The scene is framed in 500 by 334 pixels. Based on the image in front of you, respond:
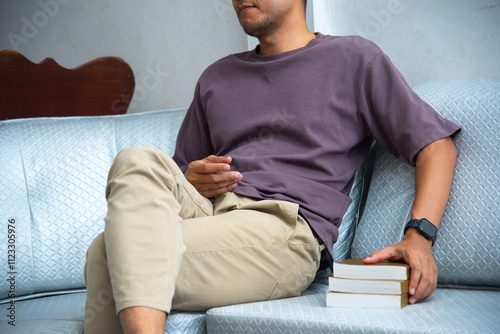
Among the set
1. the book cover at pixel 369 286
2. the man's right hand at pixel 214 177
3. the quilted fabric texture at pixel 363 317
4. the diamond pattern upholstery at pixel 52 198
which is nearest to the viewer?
the quilted fabric texture at pixel 363 317

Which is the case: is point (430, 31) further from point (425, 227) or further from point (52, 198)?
point (52, 198)

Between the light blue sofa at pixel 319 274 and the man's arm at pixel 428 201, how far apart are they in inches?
1.5

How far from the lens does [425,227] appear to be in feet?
3.83

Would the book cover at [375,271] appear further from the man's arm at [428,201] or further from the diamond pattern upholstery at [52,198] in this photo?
the diamond pattern upholstery at [52,198]

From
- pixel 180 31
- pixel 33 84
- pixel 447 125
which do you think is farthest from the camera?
pixel 180 31

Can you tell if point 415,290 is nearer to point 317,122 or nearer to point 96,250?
point 317,122

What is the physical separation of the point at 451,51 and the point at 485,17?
129 millimetres

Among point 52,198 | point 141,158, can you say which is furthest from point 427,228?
point 52,198

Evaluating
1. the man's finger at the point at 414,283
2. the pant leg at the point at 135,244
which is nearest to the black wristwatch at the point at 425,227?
the man's finger at the point at 414,283

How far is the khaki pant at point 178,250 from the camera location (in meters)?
0.94

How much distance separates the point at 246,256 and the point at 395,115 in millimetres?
511

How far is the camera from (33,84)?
2.06m

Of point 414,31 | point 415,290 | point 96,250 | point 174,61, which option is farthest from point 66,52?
point 415,290

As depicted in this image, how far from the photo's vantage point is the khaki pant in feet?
3.10
